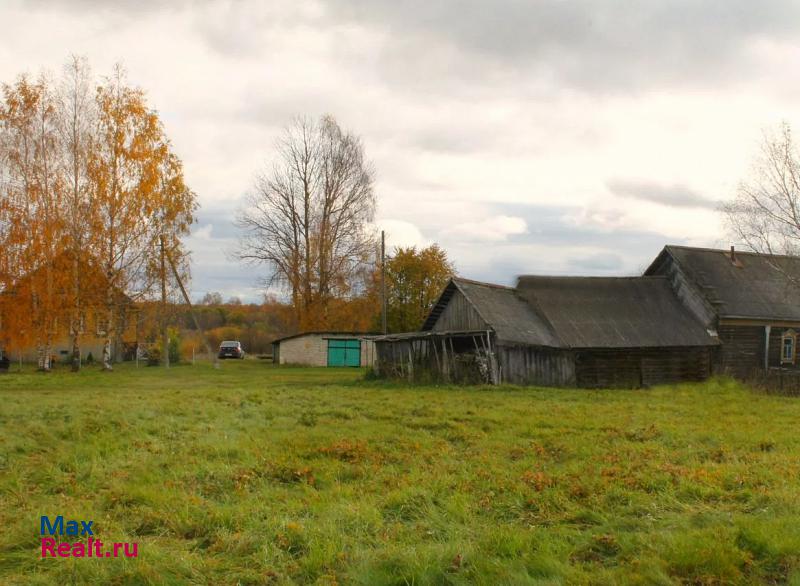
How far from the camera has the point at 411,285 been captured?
170 feet

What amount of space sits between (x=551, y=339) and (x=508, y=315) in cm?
208

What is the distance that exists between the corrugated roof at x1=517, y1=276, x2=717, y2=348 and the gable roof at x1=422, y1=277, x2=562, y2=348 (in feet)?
2.25

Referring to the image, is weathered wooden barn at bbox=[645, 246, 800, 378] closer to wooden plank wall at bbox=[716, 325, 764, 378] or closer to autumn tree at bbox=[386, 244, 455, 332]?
wooden plank wall at bbox=[716, 325, 764, 378]

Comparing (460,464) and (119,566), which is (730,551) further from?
(119,566)

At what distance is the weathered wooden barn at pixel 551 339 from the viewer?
2877cm

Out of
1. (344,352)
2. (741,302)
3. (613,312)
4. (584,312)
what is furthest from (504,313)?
(344,352)

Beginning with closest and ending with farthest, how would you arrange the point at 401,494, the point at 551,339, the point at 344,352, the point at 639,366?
the point at 401,494, the point at 551,339, the point at 639,366, the point at 344,352

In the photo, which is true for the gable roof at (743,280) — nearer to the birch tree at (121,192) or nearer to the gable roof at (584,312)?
the gable roof at (584,312)

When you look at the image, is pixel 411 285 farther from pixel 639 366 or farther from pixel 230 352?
pixel 639 366

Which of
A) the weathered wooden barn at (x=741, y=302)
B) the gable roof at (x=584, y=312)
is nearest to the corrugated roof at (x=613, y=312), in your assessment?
the gable roof at (x=584, y=312)

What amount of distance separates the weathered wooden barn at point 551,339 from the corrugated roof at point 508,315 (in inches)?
2.5

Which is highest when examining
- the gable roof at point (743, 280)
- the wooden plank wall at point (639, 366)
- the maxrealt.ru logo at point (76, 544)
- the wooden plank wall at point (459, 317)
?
the gable roof at point (743, 280)

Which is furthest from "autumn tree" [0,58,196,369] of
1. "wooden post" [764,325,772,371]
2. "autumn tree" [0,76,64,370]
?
"wooden post" [764,325,772,371]

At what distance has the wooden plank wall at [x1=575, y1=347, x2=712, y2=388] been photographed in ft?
102
